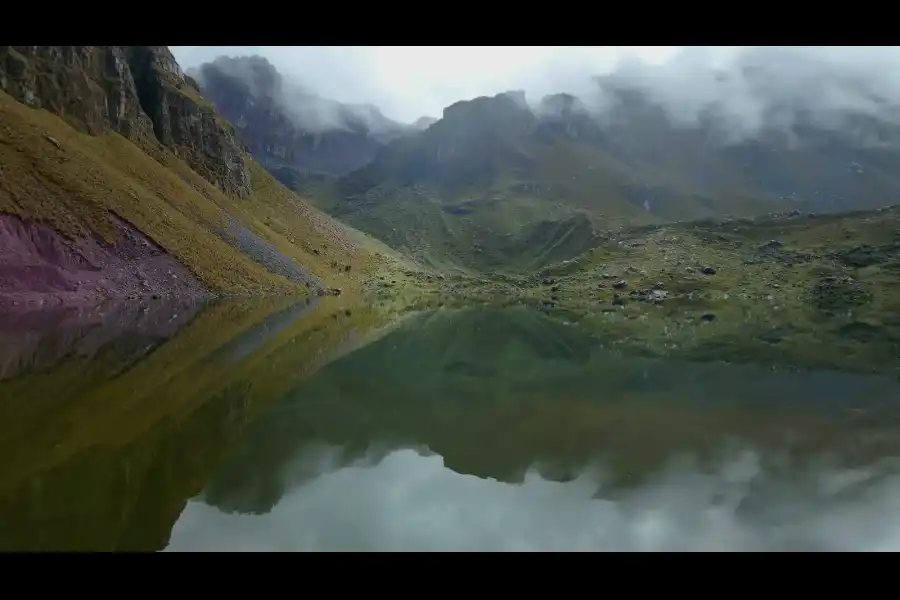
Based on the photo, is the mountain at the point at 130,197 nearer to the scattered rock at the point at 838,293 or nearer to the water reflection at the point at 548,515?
the water reflection at the point at 548,515

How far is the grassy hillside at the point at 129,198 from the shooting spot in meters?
75.4

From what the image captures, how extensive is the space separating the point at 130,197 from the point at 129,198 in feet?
1.64

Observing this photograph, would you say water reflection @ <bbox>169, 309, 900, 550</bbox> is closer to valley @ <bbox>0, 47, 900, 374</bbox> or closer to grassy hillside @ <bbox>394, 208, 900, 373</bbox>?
valley @ <bbox>0, 47, 900, 374</bbox>

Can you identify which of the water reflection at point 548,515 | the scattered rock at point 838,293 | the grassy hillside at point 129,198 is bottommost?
the water reflection at point 548,515

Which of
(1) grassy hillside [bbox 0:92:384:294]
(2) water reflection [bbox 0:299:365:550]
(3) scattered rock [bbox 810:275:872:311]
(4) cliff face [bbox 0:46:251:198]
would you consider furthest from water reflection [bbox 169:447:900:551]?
(4) cliff face [bbox 0:46:251:198]

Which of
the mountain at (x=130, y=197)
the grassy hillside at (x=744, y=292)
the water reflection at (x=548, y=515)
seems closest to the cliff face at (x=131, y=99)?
the mountain at (x=130, y=197)

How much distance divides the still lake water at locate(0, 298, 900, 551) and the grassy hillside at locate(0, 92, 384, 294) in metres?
46.8

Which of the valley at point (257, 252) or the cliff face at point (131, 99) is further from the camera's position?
the cliff face at point (131, 99)

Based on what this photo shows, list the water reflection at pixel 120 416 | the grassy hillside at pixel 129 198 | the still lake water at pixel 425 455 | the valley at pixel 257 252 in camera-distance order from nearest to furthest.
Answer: the water reflection at pixel 120 416 < the still lake water at pixel 425 455 < the valley at pixel 257 252 < the grassy hillside at pixel 129 198

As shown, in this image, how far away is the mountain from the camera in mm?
71688

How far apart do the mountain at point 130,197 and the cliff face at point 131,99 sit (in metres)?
0.28
